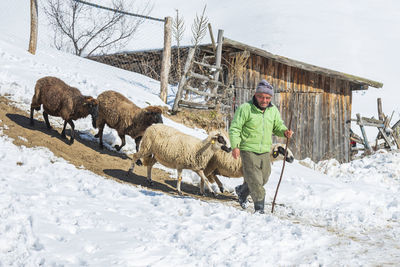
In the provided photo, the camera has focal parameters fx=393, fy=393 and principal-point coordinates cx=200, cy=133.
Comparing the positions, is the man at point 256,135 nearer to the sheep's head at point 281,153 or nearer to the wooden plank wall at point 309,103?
the sheep's head at point 281,153

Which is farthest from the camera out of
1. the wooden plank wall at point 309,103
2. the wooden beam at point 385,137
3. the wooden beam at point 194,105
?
the wooden beam at point 385,137

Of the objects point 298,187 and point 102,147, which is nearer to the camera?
point 298,187

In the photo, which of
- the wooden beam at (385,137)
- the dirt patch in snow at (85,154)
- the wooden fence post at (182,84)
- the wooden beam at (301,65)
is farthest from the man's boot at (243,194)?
the wooden beam at (385,137)

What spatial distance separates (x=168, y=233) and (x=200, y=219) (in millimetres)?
566

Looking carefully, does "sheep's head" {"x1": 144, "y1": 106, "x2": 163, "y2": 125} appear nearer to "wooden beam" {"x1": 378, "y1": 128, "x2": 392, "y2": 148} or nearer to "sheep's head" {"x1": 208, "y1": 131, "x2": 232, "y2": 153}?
"sheep's head" {"x1": 208, "y1": 131, "x2": 232, "y2": 153}

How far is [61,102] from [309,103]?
11.5 meters

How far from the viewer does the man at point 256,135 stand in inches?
204

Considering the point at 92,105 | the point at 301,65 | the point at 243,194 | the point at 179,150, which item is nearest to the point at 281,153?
the point at 243,194

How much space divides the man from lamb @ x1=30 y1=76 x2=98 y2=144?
4.28 metres

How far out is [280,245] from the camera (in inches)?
151

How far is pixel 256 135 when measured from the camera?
5262mm

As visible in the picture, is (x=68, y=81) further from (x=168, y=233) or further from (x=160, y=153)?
(x=168, y=233)

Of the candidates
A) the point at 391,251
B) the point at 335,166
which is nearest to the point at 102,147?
the point at 391,251

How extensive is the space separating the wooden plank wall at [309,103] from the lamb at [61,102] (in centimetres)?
722
